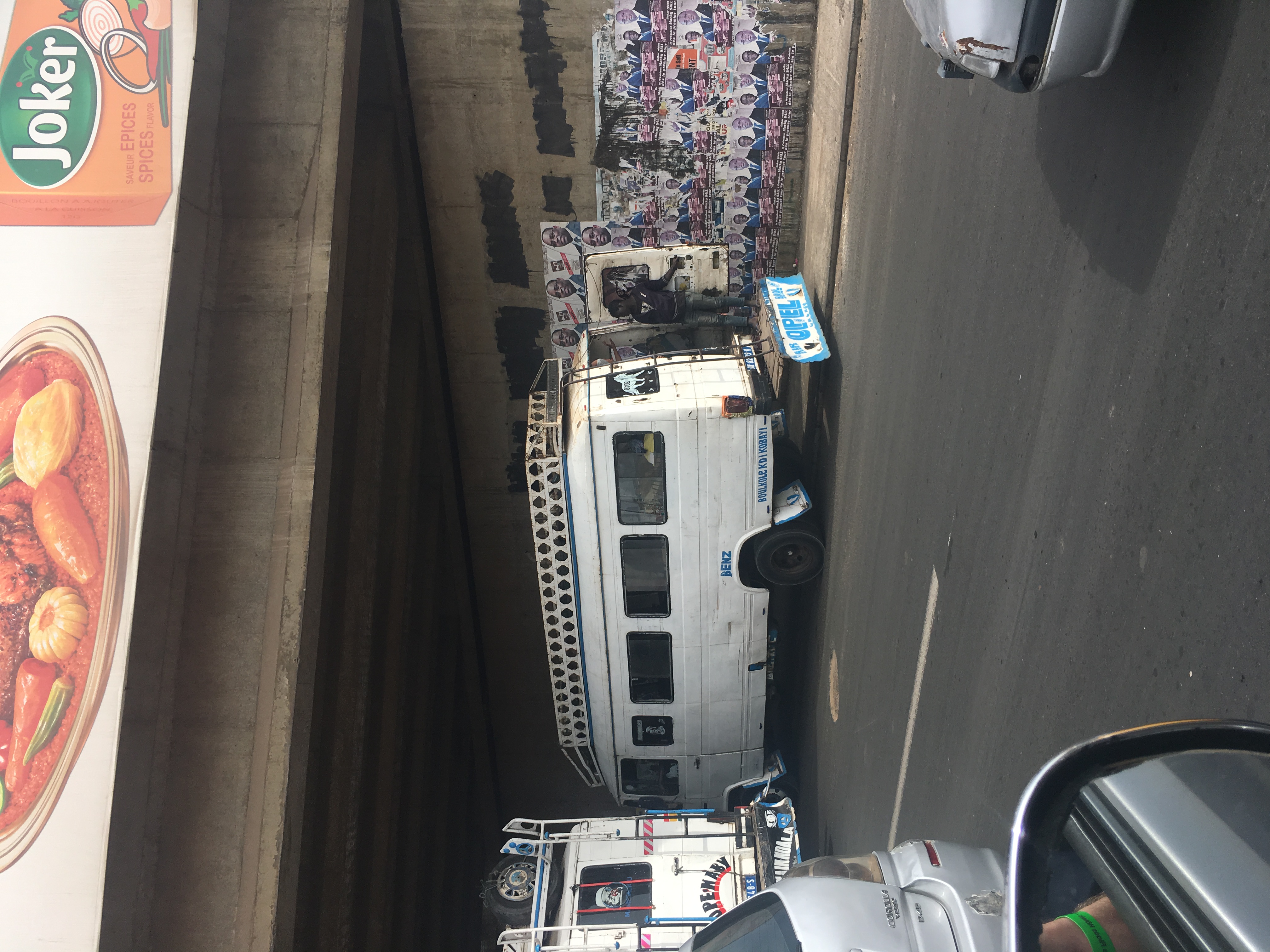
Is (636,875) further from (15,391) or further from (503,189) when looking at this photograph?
(503,189)

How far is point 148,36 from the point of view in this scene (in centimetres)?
660

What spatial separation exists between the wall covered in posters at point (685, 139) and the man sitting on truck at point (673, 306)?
1677 mm

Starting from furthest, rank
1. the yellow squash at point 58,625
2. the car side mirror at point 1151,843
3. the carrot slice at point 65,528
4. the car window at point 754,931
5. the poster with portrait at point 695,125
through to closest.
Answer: the poster with portrait at point 695,125 < the carrot slice at point 65,528 < the yellow squash at point 58,625 < the car window at point 754,931 < the car side mirror at point 1151,843

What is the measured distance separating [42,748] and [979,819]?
18.4 ft

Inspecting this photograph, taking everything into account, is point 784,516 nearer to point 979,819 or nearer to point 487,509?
point 979,819

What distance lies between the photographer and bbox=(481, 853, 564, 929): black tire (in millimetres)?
6680

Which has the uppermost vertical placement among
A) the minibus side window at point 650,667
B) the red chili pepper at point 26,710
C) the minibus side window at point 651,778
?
the red chili pepper at point 26,710

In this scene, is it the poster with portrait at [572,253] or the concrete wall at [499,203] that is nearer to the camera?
the concrete wall at [499,203]

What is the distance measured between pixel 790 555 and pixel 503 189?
5.30m

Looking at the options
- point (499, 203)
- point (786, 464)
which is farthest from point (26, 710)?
point (499, 203)

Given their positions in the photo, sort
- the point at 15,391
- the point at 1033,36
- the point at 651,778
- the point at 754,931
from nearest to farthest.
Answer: the point at 1033,36 → the point at 754,931 → the point at 15,391 → the point at 651,778

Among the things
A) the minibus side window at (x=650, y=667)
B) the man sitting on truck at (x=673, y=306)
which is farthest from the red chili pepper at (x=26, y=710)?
the man sitting on truck at (x=673, y=306)

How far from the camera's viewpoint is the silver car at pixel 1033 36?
1.71 metres

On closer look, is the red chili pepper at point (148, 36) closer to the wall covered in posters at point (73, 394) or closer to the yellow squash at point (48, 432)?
the wall covered in posters at point (73, 394)
